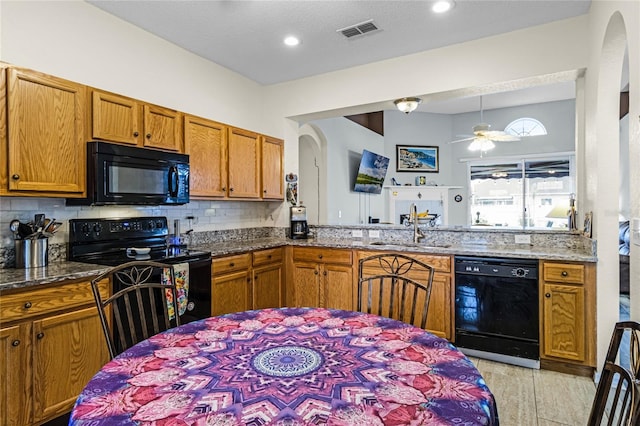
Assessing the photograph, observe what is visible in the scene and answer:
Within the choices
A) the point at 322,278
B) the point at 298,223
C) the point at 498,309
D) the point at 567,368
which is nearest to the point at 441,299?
the point at 498,309

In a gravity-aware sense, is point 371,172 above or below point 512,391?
above

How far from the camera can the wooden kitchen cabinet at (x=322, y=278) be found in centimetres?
362

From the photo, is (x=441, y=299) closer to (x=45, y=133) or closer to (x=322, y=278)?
(x=322, y=278)

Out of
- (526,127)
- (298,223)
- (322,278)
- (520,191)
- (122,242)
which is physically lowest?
(322,278)

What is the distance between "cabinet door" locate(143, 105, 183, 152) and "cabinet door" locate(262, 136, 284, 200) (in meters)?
1.08

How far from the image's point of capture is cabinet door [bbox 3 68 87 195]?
2119mm

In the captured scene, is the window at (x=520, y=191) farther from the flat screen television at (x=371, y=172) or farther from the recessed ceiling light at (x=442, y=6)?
the recessed ceiling light at (x=442, y=6)

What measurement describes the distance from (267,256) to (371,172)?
3560 millimetres

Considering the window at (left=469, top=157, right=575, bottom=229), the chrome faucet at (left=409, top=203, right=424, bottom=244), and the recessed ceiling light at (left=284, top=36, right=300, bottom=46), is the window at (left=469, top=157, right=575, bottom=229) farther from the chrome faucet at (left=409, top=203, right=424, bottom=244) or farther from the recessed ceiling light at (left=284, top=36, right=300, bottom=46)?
the recessed ceiling light at (left=284, top=36, right=300, bottom=46)

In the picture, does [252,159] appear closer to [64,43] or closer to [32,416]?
[64,43]

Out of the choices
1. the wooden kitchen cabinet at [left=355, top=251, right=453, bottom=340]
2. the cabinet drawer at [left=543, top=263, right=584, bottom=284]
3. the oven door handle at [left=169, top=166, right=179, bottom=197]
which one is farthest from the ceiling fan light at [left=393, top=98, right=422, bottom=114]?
the oven door handle at [left=169, top=166, right=179, bottom=197]

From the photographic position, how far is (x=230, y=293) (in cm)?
333

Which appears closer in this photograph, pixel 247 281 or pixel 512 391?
pixel 512 391

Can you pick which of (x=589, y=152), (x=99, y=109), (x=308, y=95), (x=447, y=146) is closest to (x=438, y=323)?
(x=589, y=152)
